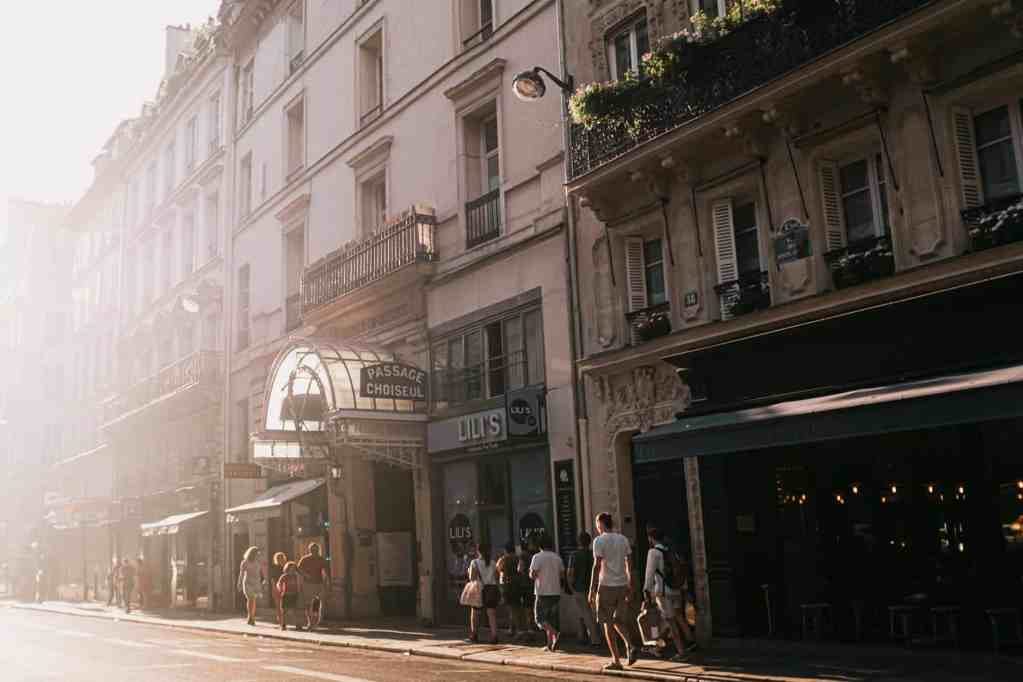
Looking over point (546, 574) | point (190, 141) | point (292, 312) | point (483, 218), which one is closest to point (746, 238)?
point (546, 574)

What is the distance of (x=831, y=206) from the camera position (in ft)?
45.5

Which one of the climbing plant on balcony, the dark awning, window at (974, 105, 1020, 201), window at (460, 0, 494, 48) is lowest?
the dark awning

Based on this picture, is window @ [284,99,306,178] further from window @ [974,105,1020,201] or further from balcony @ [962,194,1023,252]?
balcony @ [962,194,1023,252]

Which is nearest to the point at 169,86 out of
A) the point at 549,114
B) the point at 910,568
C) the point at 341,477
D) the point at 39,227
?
the point at 341,477

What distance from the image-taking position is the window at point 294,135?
29.1 meters

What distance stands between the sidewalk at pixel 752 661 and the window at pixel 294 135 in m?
15.2

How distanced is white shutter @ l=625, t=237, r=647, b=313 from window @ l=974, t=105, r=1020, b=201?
5.98 metres

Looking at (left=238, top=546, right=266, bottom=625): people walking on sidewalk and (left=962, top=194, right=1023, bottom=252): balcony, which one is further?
(left=238, top=546, right=266, bottom=625): people walking on sidewalk

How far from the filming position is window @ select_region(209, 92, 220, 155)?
35147mm

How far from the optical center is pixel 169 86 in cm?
3888

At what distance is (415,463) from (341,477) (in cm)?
282

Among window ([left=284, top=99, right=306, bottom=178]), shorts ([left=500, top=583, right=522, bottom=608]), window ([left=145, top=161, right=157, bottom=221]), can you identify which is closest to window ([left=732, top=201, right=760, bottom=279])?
shorts ([left=500, top=583, right=522, bottom=608])

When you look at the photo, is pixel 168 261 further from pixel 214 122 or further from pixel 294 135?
pixel 294 135

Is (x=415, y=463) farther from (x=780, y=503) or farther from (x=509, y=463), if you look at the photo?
(x=780, y=503)
